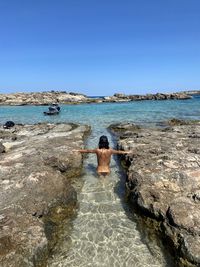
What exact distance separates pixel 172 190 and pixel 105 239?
3.41m

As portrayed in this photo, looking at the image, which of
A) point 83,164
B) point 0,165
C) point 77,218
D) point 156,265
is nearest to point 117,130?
point 83,164

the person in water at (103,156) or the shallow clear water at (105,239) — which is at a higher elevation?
the person in water at (103,156)

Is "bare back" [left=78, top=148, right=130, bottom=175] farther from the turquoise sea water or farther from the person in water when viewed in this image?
→ the turquoise sea water

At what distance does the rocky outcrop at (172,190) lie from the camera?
881 centimetres

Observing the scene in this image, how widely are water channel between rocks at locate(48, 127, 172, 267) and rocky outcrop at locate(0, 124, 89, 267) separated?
1.72 ft

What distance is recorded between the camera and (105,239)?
31.9 feet

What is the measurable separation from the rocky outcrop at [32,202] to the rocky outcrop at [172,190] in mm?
2976

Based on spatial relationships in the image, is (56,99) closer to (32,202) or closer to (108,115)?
(108,115)

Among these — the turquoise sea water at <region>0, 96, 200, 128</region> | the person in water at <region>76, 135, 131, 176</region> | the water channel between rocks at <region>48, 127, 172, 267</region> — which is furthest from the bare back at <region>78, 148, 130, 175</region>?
the turquoise sea water at <region>0, 96, 200, 128</region>

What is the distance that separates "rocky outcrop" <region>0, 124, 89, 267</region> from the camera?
8.28 meters

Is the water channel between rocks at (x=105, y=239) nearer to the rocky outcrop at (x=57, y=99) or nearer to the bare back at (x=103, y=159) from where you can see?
the bare back at (x=103, y=159)

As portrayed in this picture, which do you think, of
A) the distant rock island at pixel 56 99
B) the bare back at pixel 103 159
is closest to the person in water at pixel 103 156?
the bare back at pixel 103 159

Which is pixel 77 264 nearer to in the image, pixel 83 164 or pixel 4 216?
pixel 4 216

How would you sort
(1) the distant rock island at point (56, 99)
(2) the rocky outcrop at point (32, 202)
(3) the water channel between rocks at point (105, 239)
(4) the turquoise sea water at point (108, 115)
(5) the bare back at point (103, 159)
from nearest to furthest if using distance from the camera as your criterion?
(2) the rocky outcrop at point (32, 202) < (3) the water channel between rocks at point (105, 239) < (5) the bare back at point (103, 159) < (4) the turquoise sea water at point (108, 115) < (1) the distant rock island at point (56, 99)
